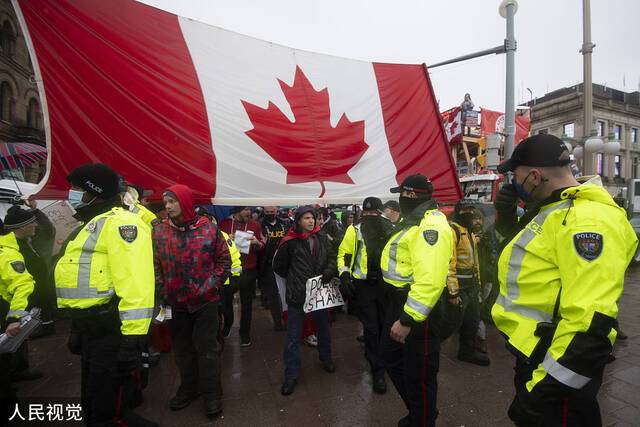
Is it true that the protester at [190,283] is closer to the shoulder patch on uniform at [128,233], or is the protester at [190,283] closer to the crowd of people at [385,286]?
the crowd of people at [385,286]

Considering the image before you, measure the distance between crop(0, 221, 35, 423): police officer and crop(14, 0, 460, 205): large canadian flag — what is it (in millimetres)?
890

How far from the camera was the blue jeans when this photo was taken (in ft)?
11.4

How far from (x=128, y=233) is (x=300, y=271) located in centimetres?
187

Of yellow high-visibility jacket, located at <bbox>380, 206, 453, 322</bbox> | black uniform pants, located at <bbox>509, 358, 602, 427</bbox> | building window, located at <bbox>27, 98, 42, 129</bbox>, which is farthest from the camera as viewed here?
building window, located at <bbox>27, 98, 42, 129</bbox>

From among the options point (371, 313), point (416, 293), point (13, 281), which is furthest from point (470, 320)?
point (13, 281)

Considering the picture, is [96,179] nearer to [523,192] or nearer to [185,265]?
[185,265]

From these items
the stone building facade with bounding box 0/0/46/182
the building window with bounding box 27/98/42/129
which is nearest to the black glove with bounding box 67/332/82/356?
the stone building facade with bounding box 0/0/46/182

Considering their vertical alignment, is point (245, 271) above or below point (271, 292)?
above

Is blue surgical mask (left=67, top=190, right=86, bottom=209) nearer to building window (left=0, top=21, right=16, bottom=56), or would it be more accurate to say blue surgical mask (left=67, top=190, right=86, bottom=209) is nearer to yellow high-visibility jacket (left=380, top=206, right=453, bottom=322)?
yellow high-visibility jacket (left=380, top=206, right=453, bottom=322)

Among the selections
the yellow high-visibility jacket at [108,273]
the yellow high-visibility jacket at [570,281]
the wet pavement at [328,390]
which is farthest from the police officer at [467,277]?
the yellow high-visibility jacket at [108,273]

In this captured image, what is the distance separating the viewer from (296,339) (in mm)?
3551

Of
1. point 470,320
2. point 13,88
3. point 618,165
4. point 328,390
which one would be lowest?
point 328,390

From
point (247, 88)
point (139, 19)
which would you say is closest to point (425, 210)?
point (247, 88)

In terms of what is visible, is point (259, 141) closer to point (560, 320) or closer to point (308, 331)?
point (308, 331)
